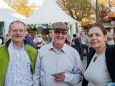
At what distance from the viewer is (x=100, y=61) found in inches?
158

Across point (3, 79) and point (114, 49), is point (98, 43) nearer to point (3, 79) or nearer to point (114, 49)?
point (114, 49)

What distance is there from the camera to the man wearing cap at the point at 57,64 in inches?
174

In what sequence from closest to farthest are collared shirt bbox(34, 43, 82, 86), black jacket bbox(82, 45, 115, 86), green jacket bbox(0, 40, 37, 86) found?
black jacket bbox(82, 45, 115, 86)
green jacket bbox(0, 40, 37, 86)
collared shirt bbox(34, 43, 82, 86)

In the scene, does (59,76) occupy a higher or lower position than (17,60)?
lower

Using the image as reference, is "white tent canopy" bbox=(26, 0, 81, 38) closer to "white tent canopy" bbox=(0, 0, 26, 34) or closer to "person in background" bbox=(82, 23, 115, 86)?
"white tent canopy" bbox=(0, 0, 26, 34)

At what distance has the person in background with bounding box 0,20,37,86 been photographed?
435 cm

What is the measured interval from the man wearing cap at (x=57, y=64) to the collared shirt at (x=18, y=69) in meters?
0.11

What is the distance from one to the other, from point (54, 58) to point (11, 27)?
69 centimetres

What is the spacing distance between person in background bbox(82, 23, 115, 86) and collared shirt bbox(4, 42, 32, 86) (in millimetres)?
765

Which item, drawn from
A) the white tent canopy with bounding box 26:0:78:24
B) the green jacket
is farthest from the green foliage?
the green jacket

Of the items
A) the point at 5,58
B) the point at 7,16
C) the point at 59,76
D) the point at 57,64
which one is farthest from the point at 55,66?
the point at 7,16

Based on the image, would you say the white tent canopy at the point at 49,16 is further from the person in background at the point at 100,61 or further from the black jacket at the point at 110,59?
the black jacket at the point at 110,59

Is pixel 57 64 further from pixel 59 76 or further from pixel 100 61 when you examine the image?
pixel 100 61

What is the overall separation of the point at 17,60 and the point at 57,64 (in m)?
0.52
